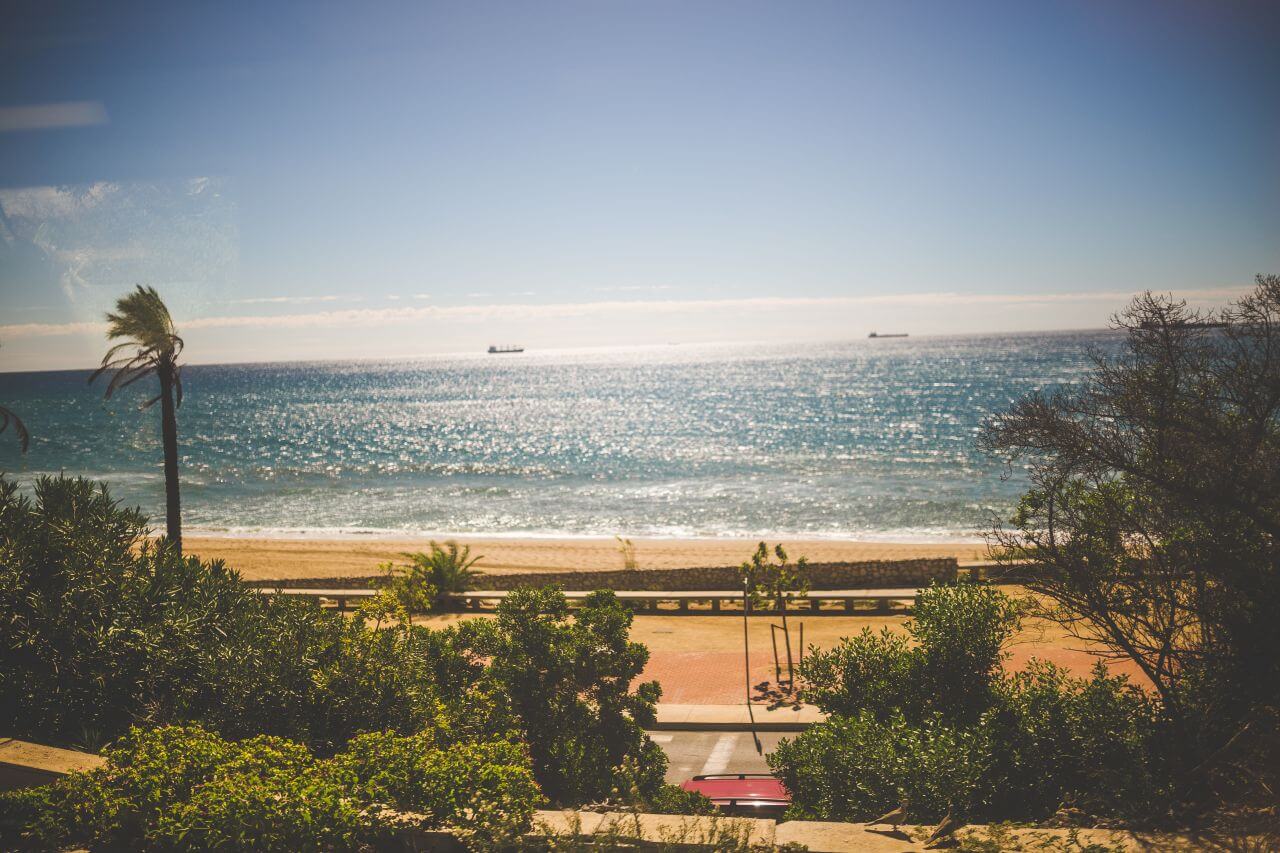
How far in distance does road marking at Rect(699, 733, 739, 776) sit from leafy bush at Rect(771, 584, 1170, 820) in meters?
2.26

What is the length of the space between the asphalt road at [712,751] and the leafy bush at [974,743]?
87.5 inches

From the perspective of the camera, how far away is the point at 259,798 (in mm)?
5547

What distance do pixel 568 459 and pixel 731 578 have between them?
44.0 metres

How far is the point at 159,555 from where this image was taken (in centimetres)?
917

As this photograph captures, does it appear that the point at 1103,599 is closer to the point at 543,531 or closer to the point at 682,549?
the point at 682,549

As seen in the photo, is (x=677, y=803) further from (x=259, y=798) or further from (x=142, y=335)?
(x=142, y=335)

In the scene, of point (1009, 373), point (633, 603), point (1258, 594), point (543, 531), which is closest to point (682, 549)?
point (543, 531)

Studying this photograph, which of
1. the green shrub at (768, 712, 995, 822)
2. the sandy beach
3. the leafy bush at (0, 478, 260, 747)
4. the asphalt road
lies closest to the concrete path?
the asphalt road

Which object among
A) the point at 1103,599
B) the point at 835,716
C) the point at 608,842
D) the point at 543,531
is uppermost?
the point at 1103,599

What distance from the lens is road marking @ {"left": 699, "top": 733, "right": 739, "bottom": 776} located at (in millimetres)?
11711

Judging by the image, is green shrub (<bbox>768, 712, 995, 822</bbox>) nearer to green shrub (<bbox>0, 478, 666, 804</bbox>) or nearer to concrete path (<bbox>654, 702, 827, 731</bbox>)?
green shrub (<bbox>0, 478, 666, 804</bbox>)

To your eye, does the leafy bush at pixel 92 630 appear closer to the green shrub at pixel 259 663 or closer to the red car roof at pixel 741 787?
the green shrub at pixel 259 663

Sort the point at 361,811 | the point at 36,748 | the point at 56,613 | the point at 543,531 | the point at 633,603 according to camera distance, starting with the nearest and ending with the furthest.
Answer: the point at 361,811
the point at 36,748
the point at 56,613
the point at 633,603
the point at 543,531

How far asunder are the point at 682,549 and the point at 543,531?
31.0ft
